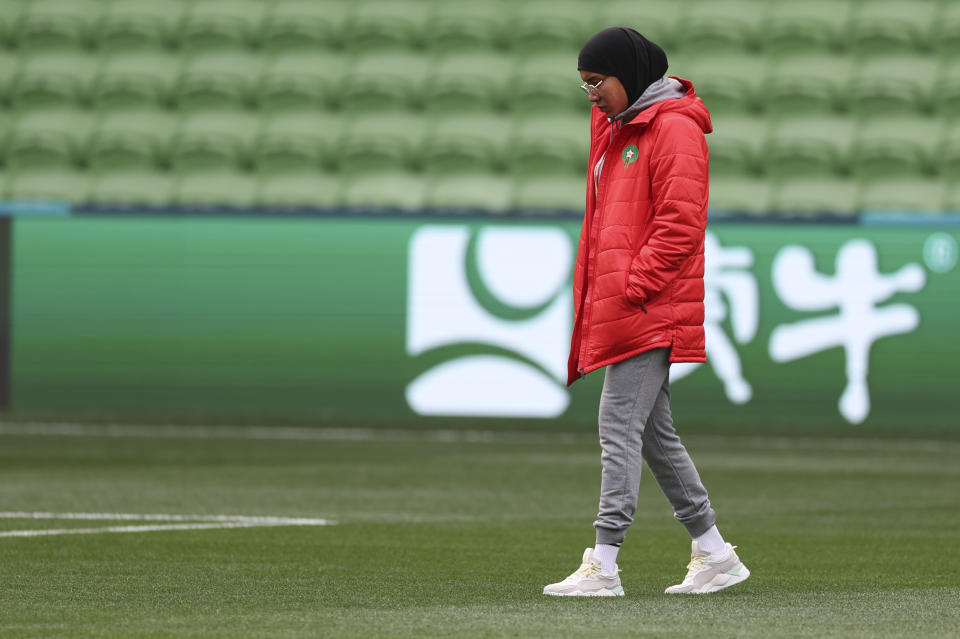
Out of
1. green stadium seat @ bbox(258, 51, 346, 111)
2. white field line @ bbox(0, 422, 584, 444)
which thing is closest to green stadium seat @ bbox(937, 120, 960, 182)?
white field line @ bbox(0, 422, 584, 444)

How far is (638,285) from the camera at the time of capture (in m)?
5.95

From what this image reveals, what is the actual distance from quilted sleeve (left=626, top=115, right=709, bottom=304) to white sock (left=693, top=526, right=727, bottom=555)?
0.83 metres

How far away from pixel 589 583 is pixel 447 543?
171cm

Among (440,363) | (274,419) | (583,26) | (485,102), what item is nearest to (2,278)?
(274,419)

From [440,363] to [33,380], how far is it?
3265 mm

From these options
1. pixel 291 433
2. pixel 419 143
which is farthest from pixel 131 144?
pixel 291 433

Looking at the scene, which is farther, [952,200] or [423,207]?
[423,207]

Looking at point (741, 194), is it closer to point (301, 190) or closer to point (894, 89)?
point (894, 89)

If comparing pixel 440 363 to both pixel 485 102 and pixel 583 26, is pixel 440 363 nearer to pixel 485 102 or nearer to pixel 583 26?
pixel 485 102

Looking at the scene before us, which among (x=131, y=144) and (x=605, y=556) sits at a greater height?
(x=131, y=144)

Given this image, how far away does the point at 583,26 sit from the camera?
17.7 m

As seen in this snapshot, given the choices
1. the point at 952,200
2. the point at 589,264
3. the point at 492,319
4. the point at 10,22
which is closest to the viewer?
the point at 589,264

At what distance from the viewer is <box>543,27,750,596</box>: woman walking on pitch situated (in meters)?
5.99

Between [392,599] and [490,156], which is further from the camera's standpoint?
[490,156]
